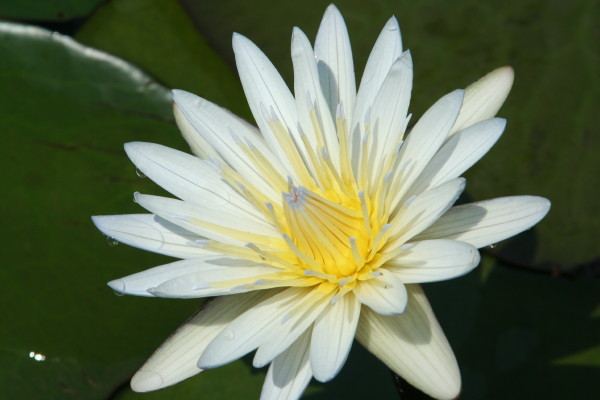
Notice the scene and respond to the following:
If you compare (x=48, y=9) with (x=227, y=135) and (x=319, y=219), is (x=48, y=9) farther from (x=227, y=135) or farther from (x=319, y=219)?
(x=319, y=219)

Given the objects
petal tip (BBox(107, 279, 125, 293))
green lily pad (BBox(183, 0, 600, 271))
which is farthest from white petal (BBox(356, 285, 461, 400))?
green lily pad (BBox(183, 0, 600, 271))

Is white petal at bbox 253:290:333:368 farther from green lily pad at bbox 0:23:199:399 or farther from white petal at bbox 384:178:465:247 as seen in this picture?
green lily pad at bbox 0:23:199:399

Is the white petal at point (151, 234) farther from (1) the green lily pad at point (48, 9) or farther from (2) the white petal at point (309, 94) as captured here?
(1) the green lily pad at point (48, 9)

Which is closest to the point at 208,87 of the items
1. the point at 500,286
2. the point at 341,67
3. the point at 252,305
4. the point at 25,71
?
the point at 25,71

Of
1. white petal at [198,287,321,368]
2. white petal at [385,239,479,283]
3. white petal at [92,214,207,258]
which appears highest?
white petal at [385,239,479,283]

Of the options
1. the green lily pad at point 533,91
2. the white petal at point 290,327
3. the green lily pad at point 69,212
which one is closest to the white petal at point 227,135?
the white petal at point 290,327

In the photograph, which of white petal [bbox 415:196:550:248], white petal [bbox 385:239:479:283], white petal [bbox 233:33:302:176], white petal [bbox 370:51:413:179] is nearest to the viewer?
white petal [bbox 385:239:479:283]

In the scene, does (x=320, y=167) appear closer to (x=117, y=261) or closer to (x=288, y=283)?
(x=288, y=283)
